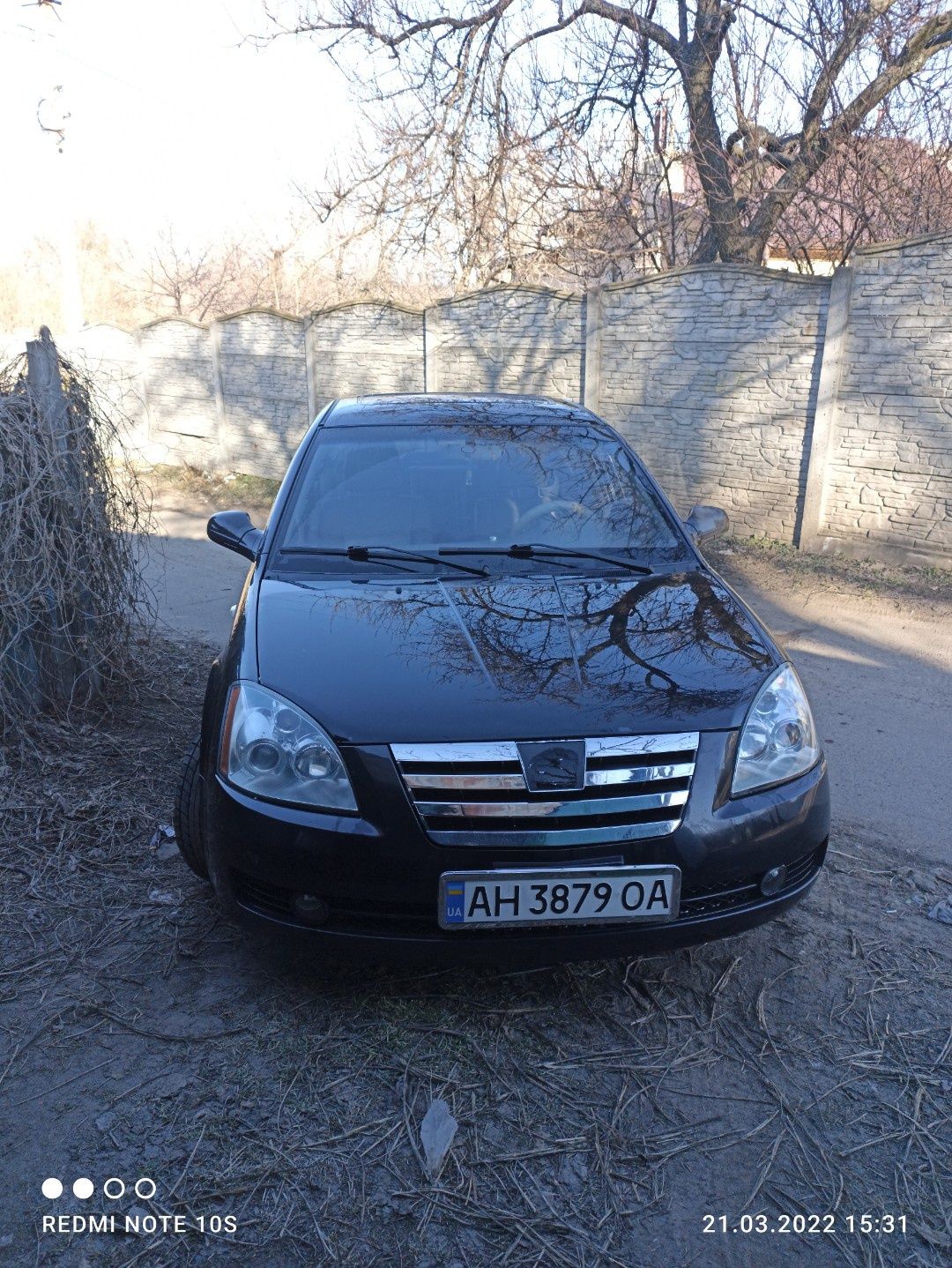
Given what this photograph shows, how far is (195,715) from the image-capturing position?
183 inches

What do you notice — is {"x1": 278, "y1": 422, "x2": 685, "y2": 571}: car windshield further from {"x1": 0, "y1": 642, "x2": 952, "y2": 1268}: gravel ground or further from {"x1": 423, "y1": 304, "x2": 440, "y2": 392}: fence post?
A: {"x1": 423, "y1": 304, "x2": 440, "y2": 392}: fence post

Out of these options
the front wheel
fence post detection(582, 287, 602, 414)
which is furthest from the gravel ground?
fence post detection(582, 287, 602, 414)

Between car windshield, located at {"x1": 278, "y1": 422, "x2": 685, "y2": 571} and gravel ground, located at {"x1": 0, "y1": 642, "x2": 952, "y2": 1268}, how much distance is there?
133cm

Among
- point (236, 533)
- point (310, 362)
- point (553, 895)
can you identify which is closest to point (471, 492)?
point (236, 533)

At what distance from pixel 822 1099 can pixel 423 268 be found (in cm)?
1366

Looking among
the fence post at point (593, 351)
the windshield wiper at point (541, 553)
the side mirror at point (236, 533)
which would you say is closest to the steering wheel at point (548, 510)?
the windshield wiper at point (541, 553)

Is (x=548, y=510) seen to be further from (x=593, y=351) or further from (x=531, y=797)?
(x=593, y=351)

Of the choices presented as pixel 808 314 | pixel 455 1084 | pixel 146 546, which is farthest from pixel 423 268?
pixel 455 1084

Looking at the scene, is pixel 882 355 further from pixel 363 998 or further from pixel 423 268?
pixel 423 268

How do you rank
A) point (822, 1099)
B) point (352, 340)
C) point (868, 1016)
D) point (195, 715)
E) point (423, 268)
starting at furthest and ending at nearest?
point (423, 268)
point (352, 340)
point (195, 715)
point (868, 1016)
point (822, 1099)

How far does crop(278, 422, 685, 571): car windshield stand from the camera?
350 centimetres

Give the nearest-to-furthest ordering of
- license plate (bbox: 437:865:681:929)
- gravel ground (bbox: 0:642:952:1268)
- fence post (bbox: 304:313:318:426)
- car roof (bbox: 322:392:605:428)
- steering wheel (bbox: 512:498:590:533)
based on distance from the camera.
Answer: gravel ground (bbox: 0:642:952:1268) < license plate (bbox: 437:865:681:929) < steering wheel (bbox: 512:498:590:533) < car roof (bbox: 322:392:605:428) < fence post (bbox: 304:313:318:426)

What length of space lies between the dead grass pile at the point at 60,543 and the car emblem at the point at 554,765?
2.52 meters

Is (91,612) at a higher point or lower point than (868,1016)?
higher
